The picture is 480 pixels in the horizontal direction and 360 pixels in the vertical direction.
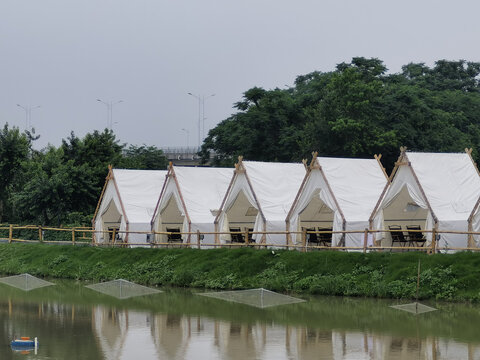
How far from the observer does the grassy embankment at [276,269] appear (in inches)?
967

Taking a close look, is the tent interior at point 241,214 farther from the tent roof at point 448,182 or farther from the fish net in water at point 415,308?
the fish net in water at point 415,308

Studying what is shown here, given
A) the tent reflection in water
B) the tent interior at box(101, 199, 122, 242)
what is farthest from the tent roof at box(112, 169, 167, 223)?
the tent reflection in water

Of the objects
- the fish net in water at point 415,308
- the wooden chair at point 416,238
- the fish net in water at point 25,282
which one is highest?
the wooden chair at point 416,238

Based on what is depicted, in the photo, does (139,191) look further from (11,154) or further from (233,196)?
(11,154)

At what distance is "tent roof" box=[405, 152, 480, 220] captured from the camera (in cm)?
2930

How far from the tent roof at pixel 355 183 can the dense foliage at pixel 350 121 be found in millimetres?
14203

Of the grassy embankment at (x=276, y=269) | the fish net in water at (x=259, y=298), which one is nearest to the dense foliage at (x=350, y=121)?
the grassy embankment at (x=276, y=269)

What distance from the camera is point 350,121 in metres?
49.4

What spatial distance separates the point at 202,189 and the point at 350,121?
1383 centimetres

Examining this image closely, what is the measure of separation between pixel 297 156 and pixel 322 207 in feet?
70.9

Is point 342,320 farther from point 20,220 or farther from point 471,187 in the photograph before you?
point 20,220

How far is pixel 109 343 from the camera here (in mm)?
18406

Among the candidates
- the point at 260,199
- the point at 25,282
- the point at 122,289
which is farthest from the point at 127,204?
the point at 122,289

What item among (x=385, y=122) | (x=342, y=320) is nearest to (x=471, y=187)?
(x=342, y=320)
